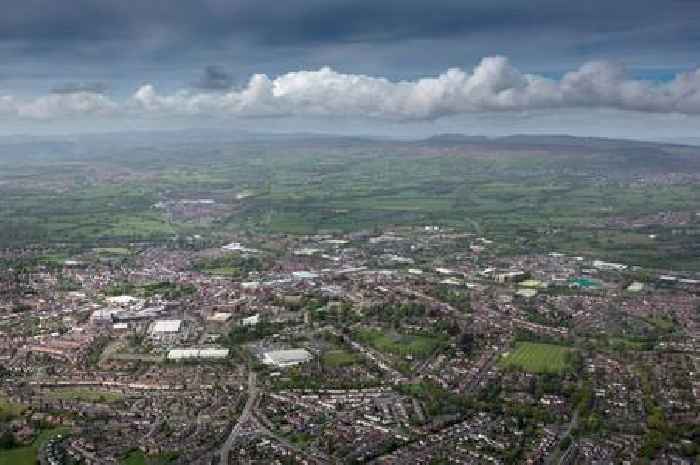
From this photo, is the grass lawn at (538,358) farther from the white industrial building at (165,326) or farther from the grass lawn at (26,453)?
the grass lawn at (26,453)

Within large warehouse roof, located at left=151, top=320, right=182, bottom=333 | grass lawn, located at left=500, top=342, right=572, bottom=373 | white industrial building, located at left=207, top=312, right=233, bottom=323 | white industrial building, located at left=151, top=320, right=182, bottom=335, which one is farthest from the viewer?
white industrial building, located at left=207, top=312, right=233, bottom=323

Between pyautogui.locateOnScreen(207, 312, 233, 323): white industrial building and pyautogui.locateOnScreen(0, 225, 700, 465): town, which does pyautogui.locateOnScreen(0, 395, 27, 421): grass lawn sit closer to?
pyautogui.locateOnScreen(0, 225, 700, 465): town

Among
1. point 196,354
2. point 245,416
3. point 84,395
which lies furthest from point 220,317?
point 245,416

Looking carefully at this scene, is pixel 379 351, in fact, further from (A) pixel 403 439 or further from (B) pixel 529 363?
(A) pixel 403 439

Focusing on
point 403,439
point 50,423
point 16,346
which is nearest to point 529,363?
point 403,439

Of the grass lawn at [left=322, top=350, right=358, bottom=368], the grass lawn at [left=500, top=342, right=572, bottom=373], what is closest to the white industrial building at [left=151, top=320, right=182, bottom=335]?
the grass lawn at [left=322, top=350, right=358, bottom=368]

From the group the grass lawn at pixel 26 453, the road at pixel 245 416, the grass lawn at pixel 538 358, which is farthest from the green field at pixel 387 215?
the grass lawn at pixel 26 453

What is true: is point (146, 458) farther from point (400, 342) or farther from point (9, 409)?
point (400, 342)
